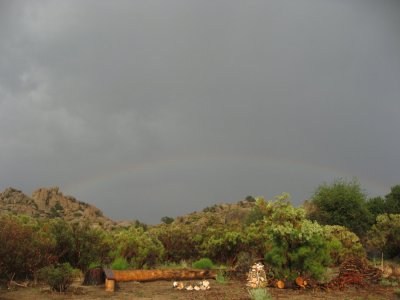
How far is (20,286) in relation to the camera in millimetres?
13352

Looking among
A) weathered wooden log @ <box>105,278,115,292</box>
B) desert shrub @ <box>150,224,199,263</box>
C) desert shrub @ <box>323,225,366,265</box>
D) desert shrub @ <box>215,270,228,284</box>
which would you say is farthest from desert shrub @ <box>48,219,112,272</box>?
desert shrub @ <box>323,225,366,265</box>

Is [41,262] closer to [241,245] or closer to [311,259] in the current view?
[311,259]

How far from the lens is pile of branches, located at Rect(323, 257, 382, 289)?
14719 millimetres

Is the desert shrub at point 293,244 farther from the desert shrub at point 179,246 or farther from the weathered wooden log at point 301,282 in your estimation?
the desert shrub at point 179,246

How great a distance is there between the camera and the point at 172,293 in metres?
13.0

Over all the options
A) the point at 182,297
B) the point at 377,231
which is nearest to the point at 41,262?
the point at 182,297

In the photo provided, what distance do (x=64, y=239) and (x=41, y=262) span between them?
2.35 m

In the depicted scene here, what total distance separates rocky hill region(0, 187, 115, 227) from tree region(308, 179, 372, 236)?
136 feet

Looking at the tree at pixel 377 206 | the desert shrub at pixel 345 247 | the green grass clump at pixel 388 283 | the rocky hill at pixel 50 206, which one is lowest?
the green grass clump at pixel 388 283

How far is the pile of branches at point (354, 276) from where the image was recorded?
1472cm

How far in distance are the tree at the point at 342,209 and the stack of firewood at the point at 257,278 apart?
31.4 metres

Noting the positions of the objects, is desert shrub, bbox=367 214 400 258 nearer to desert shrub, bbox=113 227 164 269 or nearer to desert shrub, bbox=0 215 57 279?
desert shrub, bbox=113 227 164 269

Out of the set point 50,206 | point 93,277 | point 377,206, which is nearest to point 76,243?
point 93,277

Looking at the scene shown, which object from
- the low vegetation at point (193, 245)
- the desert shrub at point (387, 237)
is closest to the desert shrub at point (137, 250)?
the low vegetation at point (193, 245)
